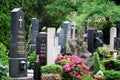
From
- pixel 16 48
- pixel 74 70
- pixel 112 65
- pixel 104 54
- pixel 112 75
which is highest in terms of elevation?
pixel 16 48

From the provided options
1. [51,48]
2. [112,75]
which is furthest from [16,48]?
[112,75]

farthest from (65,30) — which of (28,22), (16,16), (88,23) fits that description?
(28,22)

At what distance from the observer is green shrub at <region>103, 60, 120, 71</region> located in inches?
→ 913

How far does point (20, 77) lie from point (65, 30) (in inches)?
417

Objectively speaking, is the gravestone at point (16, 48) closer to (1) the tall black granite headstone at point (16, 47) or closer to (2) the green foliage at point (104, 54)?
(1) the tall black granite headstone at point (16, 47)

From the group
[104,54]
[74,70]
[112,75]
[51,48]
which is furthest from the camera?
[104,54]

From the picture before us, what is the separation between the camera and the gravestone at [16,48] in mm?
16672

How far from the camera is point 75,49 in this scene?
2438 cm

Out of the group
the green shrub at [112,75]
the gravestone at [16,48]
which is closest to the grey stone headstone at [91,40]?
the green shrub at [112,75]

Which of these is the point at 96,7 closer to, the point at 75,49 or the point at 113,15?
the point at 113,15

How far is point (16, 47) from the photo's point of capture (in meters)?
16.7

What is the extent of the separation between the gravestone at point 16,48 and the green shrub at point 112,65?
7323 mm

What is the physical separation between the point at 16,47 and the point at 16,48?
0.12ft

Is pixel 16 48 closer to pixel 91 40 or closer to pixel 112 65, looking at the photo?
pixel 112 65
